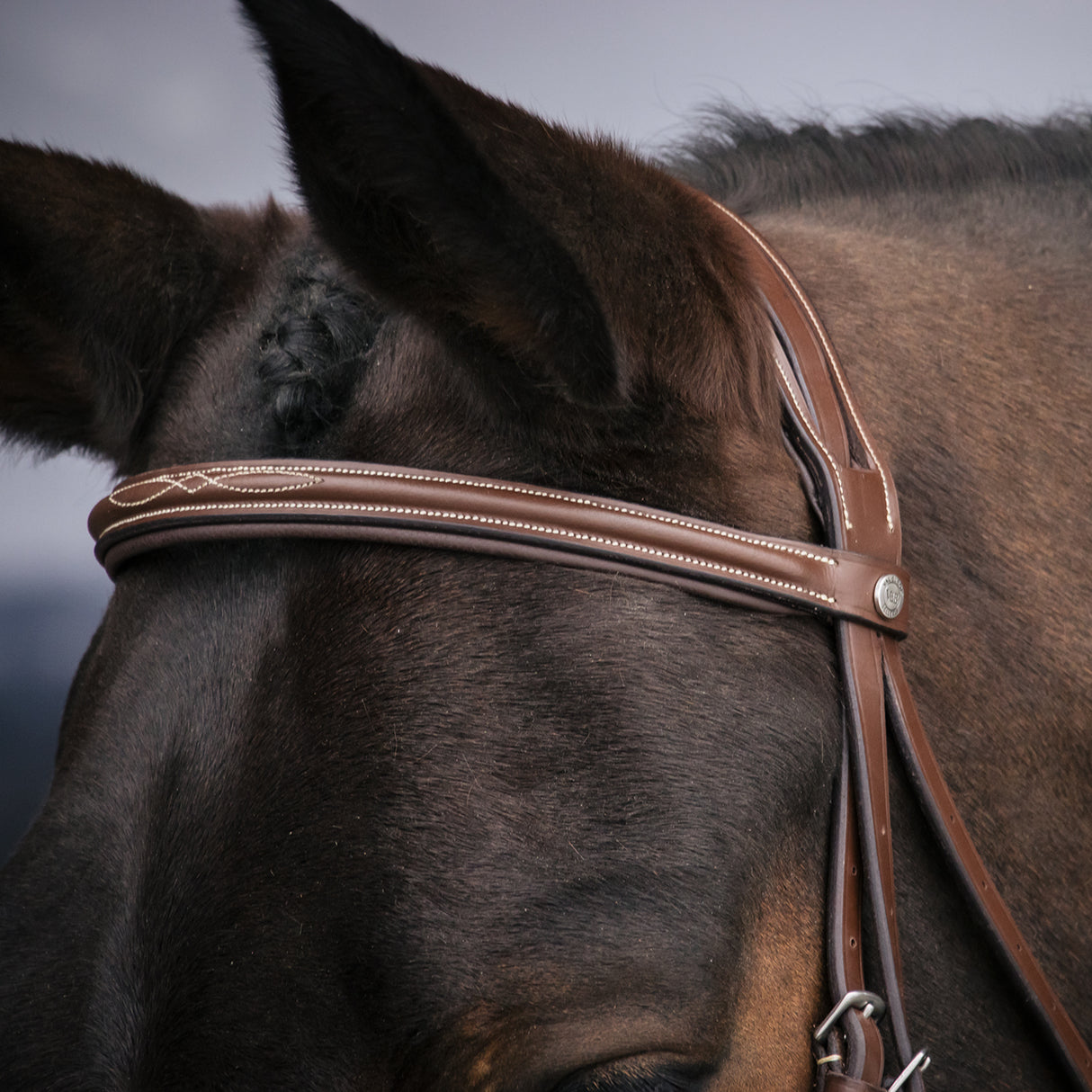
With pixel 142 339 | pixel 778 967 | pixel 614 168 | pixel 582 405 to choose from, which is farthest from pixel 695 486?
pixel 142 339

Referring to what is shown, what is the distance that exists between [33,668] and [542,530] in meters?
1.81

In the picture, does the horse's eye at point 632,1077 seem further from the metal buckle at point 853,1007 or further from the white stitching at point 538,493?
the white stitching at point 538,493

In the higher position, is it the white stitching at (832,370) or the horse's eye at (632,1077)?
the white stitching at (832,370)

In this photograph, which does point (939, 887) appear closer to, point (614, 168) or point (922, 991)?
point (922, 991)

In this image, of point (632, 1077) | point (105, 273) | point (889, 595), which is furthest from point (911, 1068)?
point (105, 273)

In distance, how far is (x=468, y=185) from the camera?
0.64 meters

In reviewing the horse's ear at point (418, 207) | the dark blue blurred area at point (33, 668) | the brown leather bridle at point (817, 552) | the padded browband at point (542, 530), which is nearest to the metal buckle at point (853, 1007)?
the brown leather bridle at point (817, 552)

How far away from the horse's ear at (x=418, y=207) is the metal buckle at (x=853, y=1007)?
1.54 ft

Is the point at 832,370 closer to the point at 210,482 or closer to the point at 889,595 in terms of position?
the point at 889,595

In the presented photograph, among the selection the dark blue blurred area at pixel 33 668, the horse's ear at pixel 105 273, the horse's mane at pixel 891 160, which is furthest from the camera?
the dark blue blurred area at pixel 33 668

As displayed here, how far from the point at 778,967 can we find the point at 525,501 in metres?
0.38

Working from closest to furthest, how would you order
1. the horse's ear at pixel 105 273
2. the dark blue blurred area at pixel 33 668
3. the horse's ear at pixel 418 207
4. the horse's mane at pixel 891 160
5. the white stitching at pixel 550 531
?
1. the horse's ear at pixel 418 207
2. the white stitching at pixel 550 531
3. the horse's ear at pixel 105 273
4. the horse's mane at pixel 891 160
5. the dark blue blurred area at pixel 33 668

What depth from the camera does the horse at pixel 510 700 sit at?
694mm

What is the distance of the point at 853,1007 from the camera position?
0.77 meters
